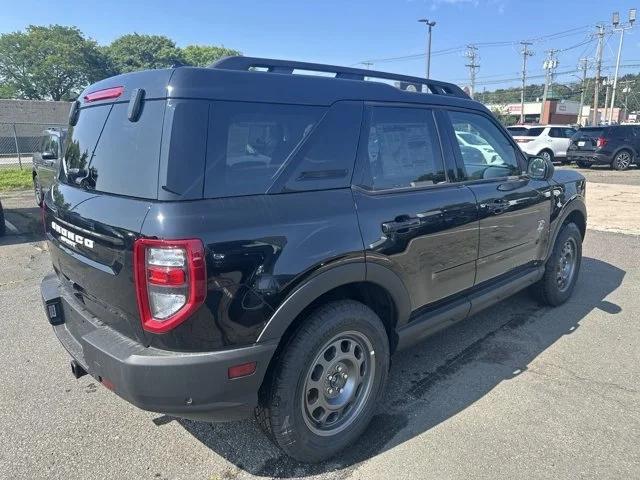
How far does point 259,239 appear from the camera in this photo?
2150 millimetres

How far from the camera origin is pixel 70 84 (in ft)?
188

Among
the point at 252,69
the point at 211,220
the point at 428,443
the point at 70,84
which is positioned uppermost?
the point at 70,84

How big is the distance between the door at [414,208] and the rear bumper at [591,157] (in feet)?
62.1

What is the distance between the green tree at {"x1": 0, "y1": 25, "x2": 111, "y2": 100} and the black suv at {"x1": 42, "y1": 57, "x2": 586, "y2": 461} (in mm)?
61553

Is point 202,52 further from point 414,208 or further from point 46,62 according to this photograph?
point 414,208

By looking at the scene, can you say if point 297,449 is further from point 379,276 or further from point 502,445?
point 502,445

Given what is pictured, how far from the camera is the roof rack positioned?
2.46 metres

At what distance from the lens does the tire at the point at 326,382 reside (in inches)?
92.5

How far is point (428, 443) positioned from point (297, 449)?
78cm

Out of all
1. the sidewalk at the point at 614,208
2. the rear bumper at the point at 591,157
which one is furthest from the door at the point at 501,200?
the rear bumper at the point at 591,157

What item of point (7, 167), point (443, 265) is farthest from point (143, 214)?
point (7, 167)

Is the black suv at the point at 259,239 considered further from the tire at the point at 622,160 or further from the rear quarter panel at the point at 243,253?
the tire at the point at 622,160

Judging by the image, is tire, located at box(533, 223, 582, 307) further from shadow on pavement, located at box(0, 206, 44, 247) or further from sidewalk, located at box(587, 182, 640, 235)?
shadow on pavement, located at box(0, 206, 44, 247)

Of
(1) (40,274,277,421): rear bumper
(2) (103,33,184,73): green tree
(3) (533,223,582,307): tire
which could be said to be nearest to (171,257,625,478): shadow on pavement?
(3) (533,223,582,307): tire
